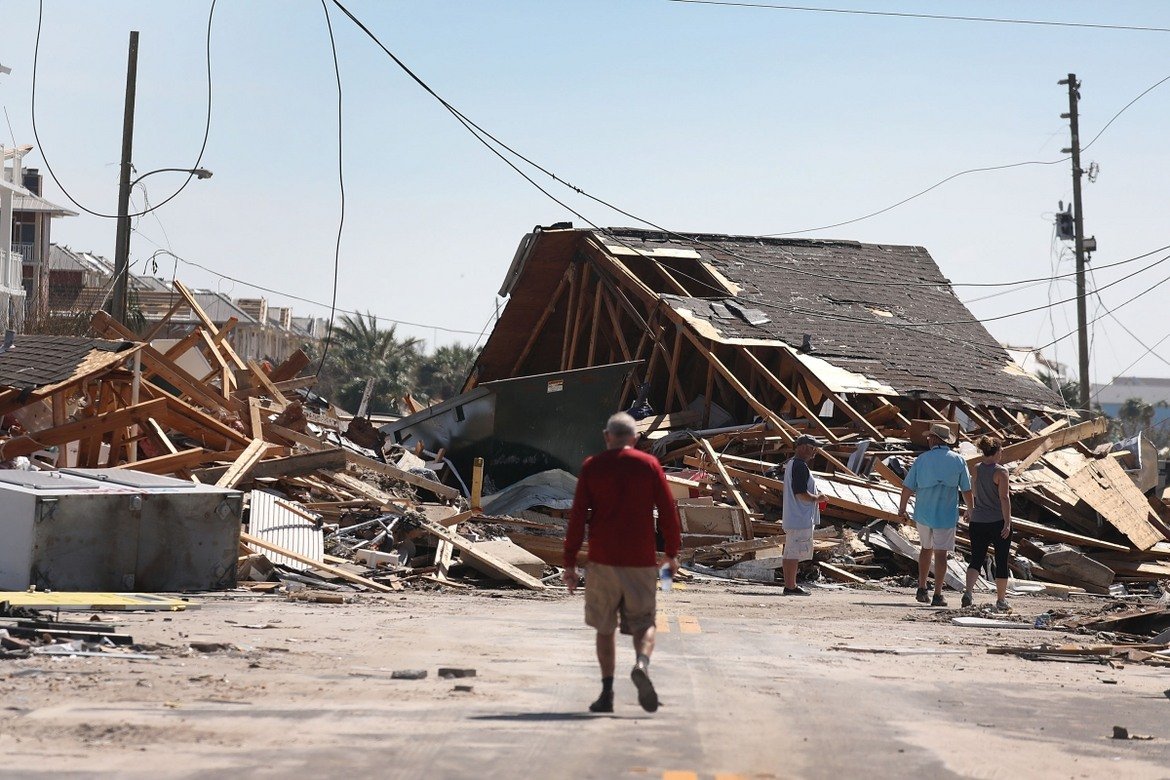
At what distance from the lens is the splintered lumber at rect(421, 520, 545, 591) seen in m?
15.5

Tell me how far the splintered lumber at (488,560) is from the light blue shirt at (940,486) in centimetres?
406

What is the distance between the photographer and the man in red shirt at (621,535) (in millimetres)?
7594

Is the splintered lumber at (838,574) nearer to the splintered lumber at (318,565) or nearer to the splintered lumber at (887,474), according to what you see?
the splintered lumber at (887,474)

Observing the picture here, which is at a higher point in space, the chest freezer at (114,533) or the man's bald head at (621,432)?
the man's bald head at (621,432)

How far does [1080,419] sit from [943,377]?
398 cm

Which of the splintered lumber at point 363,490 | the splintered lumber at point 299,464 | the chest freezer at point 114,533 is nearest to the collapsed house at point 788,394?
the splintered lumber at point 363,490

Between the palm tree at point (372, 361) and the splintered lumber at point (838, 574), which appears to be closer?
the splintered lumber at point (838, 574)

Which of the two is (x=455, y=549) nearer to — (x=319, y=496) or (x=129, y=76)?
(x=319, y=496)

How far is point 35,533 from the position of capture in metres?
11.9

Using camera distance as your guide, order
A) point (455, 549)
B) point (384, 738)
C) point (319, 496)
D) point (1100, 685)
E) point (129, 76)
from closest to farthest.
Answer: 1. point (384, 738)
2. point (1100, 685)
3. point (455, 549)
4. point (319, 496)
5. point (129, 76)

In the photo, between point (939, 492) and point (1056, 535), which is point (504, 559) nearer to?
point (939, 492)

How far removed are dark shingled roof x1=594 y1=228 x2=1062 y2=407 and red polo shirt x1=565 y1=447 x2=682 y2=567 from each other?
759 inches

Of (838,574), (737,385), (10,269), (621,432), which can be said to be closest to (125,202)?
(737,385)

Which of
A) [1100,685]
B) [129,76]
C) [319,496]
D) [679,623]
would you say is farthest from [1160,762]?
[129,76]
